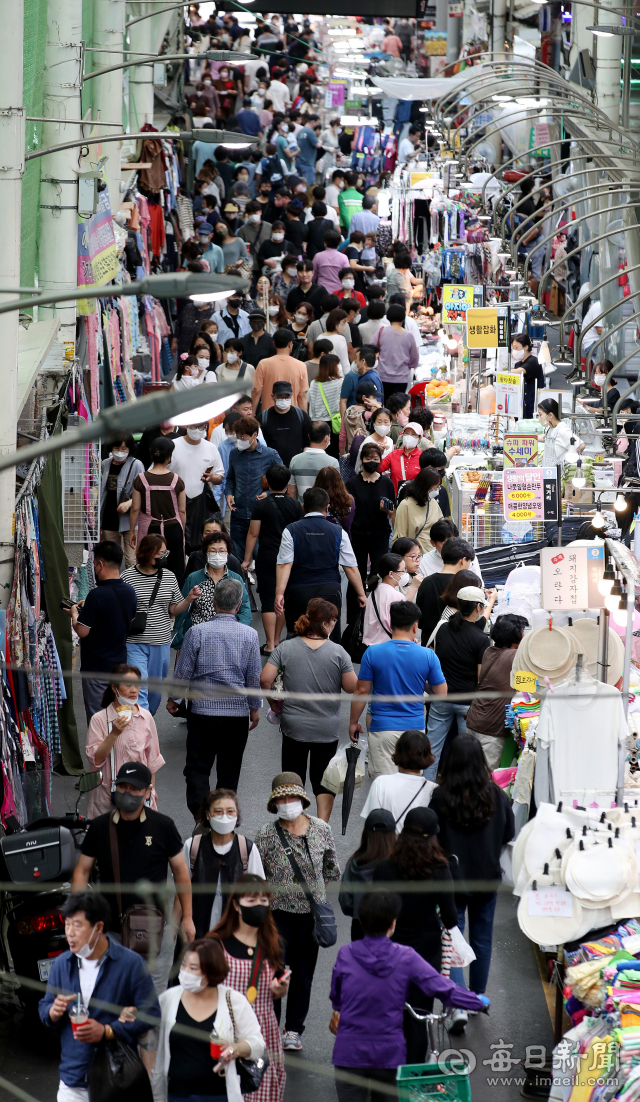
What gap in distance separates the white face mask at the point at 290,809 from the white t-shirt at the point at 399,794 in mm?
484

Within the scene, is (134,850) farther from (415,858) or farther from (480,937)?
(480,937)

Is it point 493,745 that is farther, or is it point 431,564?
point 431,564

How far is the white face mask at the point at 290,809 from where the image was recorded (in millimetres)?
5914

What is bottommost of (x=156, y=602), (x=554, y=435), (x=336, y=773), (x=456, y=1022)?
(x=456, y=1022)

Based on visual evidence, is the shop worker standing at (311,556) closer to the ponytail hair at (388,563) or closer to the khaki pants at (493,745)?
the ponytail hair at (388,563)

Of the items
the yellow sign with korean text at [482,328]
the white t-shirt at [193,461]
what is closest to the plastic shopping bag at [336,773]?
the white t-shirt at [193,461]

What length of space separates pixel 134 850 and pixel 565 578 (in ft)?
8.88

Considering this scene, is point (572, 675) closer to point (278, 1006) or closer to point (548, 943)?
point (548, 943)

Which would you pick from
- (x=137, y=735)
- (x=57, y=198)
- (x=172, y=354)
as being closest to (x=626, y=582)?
(x=137, y=735)

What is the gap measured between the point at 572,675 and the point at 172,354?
11.2 metres

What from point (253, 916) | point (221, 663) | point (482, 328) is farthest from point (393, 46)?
point (253, 916)

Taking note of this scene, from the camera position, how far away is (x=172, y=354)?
1759cm

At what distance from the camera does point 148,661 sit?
8.62 meters

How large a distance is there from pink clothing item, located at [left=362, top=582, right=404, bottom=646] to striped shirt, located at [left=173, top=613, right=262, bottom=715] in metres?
1.18
